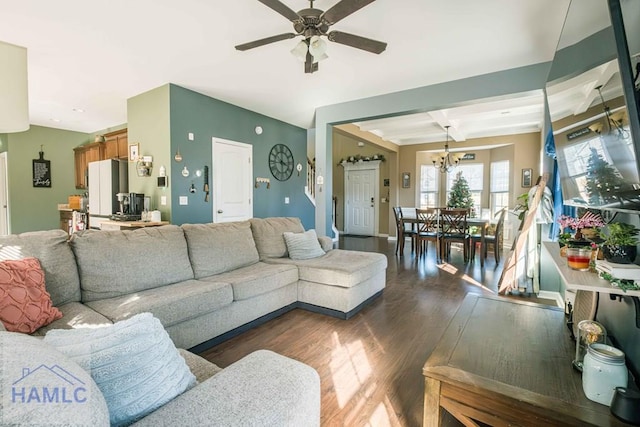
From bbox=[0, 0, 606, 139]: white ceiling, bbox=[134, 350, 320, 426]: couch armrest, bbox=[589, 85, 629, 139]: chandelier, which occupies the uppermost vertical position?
bbox=[0, 0, 606, 139]: white ceiling

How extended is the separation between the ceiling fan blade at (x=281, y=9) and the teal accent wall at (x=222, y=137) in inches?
104

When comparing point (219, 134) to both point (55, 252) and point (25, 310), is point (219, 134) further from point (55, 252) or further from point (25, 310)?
point (25, 310)

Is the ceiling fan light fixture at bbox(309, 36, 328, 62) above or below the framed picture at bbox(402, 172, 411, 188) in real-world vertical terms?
above

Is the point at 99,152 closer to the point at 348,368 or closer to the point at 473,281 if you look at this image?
the point at 348,368

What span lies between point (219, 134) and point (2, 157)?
5.00 metres

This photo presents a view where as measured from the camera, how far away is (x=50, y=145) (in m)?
6.56

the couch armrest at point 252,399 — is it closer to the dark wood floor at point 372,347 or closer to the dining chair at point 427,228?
the dark wood floor at point 372,347

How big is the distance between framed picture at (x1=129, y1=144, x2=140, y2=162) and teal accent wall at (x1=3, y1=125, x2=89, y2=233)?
337 centimetres

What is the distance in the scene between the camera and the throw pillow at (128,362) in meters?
0.80

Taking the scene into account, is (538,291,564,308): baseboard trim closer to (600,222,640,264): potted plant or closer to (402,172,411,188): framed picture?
(600,222,640,264): potted plant

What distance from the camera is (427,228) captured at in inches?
233

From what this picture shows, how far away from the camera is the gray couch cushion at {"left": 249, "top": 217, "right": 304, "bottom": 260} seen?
345 cm

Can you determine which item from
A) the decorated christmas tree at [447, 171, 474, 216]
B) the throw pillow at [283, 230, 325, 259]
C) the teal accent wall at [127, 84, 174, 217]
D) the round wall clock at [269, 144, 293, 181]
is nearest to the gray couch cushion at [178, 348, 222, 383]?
the throw pillow at [283, 230, 325, 259]

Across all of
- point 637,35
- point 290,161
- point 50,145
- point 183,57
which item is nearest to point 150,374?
point 637,35
